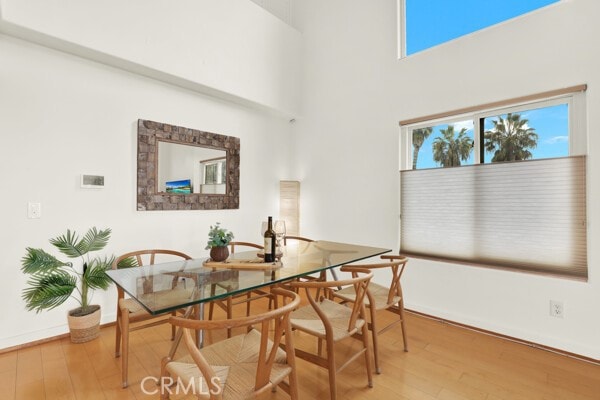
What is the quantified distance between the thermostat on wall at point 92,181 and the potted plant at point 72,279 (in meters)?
0.41

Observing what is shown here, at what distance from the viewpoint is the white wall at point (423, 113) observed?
227 centimetres

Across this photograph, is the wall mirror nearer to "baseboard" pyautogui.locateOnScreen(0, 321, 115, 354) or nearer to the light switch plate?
the light switch plate

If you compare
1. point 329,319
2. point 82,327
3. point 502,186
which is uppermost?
point 502,186

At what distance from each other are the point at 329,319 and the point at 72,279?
7.16 ft

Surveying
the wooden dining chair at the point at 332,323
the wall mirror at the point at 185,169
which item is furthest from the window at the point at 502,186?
the wall mirror at the point at 185,169

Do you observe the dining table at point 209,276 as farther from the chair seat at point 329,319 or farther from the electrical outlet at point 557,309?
the electrical outlet at point 557,309

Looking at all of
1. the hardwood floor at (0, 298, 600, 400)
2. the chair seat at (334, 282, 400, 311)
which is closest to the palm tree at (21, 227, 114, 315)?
the hardwood floor at (0, 298, 600, 400)

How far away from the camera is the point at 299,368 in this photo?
2082 mm

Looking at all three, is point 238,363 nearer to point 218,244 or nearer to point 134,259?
point 218,244

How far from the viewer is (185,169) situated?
3.33 metres

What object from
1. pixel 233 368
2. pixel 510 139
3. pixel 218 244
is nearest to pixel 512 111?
pixel 510 139

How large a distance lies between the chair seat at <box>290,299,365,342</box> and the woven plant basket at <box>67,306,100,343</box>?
1.80 meters

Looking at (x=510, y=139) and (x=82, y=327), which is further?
(x=510, y=139)

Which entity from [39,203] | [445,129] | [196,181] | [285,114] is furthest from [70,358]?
[445,129]
